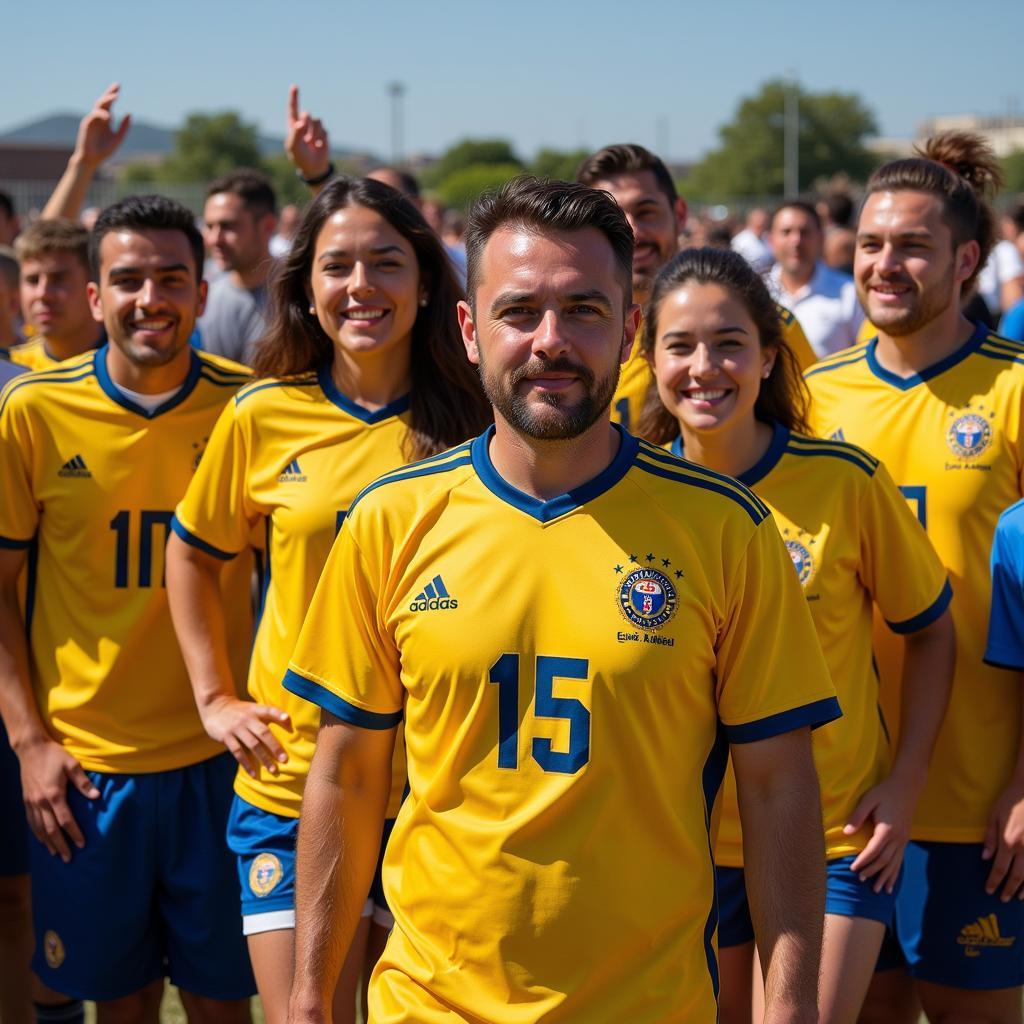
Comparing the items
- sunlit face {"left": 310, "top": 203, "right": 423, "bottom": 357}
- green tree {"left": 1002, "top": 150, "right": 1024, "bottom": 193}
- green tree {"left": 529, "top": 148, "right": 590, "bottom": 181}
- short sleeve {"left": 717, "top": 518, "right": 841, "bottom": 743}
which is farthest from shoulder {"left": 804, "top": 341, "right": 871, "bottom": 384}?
green tree {"left": 1002, "top": 150, "right": 1024, "bottom": 193}

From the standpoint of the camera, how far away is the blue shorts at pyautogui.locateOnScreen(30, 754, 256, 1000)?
391 cm

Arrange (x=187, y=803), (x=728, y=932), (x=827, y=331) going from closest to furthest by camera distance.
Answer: (x=728, y=932)
(x=187, y=803)
(x=827, y=331)

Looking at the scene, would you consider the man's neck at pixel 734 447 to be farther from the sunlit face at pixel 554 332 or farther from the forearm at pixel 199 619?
the forearm at pixel 199 619

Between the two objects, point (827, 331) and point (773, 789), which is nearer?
point (773, 789)

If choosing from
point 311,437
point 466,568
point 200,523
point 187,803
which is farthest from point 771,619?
point 187,803

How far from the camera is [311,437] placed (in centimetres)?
361

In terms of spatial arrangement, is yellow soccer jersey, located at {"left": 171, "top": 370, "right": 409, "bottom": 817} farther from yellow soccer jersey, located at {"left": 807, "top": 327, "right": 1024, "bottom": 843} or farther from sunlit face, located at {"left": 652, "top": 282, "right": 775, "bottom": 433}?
yellow soccer jersey, located at {"left": 807, "top": 327, "right": 1024, "bottom": 843}

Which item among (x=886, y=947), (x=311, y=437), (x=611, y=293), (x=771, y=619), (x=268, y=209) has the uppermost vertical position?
(x=268, y=209)

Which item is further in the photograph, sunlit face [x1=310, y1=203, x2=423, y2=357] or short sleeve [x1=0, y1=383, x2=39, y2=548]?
short sleeve [x1=0, y1=383, x2=39, y2=548]

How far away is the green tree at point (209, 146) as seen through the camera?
252ft

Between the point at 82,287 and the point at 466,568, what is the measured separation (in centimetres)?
392

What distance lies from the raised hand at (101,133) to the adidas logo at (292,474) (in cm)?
234

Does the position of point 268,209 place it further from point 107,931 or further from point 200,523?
point 107,931

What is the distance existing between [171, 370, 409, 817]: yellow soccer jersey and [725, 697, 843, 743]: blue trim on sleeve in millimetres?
1251
